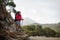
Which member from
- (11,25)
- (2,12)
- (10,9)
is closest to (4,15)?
(2,12)

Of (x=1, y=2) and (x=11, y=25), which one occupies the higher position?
(x=1, y=2)

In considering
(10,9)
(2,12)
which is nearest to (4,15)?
(2,12)

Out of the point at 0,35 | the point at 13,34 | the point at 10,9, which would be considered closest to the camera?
the point at 0,35

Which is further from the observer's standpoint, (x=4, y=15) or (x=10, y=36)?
(x=4, y=15)

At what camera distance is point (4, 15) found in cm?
2097

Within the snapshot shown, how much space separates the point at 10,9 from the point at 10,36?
7.34m

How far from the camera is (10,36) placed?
1961cm

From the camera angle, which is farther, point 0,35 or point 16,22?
point 16,22

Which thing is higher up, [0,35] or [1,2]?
[1,2]

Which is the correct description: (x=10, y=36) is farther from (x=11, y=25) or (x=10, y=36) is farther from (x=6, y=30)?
(x=11, y=25)

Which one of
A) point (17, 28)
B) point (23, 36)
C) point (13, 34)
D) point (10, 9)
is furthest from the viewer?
point (10, 9)

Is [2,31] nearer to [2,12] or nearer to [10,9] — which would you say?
[2,12]

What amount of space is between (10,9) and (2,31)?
25.3ft

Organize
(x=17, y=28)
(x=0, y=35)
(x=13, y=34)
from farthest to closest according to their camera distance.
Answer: (x=17, y=28), (x=13, y=34), (x=0, y=35)
